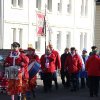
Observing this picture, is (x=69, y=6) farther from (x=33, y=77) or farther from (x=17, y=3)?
(x=33, y=77)

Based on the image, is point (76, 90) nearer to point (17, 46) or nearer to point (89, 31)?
point (17, 46)

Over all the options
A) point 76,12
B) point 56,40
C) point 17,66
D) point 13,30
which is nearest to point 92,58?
point 17,66

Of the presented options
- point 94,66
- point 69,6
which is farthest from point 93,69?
point 69,6

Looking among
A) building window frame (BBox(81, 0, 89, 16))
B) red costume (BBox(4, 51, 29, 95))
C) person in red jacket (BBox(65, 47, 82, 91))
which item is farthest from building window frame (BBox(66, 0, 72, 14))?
red costume (BBox(4, 51, 29, 95))

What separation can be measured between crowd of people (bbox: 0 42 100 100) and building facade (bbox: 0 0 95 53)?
5425 millimetres

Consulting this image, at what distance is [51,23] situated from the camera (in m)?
39.8

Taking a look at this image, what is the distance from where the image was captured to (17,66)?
1580 centimetres

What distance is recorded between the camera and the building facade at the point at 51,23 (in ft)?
111

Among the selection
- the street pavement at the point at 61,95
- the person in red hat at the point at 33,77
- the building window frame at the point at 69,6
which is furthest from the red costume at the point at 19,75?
the building window frame at the point at 69,6

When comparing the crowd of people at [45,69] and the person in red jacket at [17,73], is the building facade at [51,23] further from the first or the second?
the person in red jacket at [17,73]

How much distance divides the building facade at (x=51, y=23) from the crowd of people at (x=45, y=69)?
5425mm

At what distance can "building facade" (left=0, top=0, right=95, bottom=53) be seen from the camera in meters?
33.9

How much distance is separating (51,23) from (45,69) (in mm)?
17673

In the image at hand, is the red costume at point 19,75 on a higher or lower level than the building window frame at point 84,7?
lower
